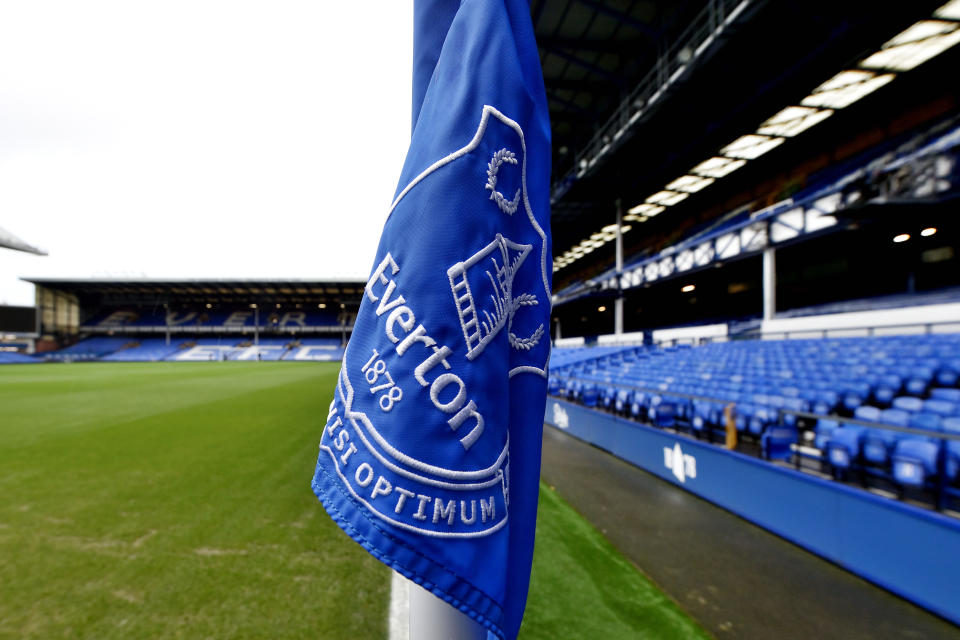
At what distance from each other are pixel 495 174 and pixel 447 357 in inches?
12.9

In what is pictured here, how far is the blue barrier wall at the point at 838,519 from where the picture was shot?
2.72m

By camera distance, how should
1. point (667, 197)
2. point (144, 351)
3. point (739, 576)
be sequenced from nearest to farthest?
point (739, 576), point (667, 197), point (144, 351)

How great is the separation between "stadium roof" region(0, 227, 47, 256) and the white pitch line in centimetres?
955

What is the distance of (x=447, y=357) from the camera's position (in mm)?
637

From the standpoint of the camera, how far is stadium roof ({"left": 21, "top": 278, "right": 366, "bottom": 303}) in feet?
133

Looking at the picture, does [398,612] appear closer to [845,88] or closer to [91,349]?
[845,88]

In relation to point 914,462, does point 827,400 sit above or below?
above

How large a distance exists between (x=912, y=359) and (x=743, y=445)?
3.53 m

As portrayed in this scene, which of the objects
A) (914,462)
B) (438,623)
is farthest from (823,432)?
(438,623)

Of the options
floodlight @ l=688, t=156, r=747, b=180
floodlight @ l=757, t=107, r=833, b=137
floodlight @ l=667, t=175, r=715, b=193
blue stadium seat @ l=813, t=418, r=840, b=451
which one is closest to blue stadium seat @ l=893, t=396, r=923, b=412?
blue stadium seat @ l=813, t=418, r=840, b=451

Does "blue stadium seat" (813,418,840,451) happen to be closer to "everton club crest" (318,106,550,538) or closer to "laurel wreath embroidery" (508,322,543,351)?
"laurel wreath embroidery" (508,322,543,351)

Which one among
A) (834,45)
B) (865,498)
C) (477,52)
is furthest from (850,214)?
(477,52)

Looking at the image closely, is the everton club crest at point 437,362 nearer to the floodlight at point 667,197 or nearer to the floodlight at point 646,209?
the floodlight at point 667,197

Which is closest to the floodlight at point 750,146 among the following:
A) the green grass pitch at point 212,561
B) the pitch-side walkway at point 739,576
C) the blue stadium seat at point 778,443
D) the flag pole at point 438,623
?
the blue stadium seat at point 778,443
